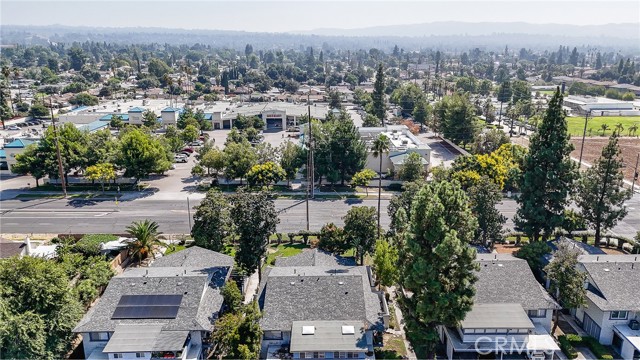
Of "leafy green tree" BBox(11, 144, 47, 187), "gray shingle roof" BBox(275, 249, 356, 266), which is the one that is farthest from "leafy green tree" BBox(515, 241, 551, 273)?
"leafy green tree" BBox(11, 144, 47, 187)

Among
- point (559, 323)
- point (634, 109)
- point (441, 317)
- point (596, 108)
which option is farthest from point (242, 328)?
point (634, 109)

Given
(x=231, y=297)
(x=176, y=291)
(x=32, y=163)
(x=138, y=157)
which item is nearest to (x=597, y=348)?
(x=231, y=297)

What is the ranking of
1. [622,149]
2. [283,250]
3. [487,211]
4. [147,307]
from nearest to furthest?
1. [147,307]
2. [487,211]
3. [283,250]
4. [622,149]

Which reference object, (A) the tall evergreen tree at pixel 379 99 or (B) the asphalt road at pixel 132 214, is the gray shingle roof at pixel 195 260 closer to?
(B) the asphalt road at pixel 132 214

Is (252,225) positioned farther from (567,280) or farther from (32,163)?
(32,163)

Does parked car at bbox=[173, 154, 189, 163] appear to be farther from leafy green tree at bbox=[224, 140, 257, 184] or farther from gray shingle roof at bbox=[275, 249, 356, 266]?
gray shingle roof at bbox=[275, 249, 356, 266]

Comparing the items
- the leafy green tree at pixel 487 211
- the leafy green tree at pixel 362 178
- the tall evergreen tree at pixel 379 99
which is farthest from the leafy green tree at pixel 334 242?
the tall evergreen tree at pixel 379 99
